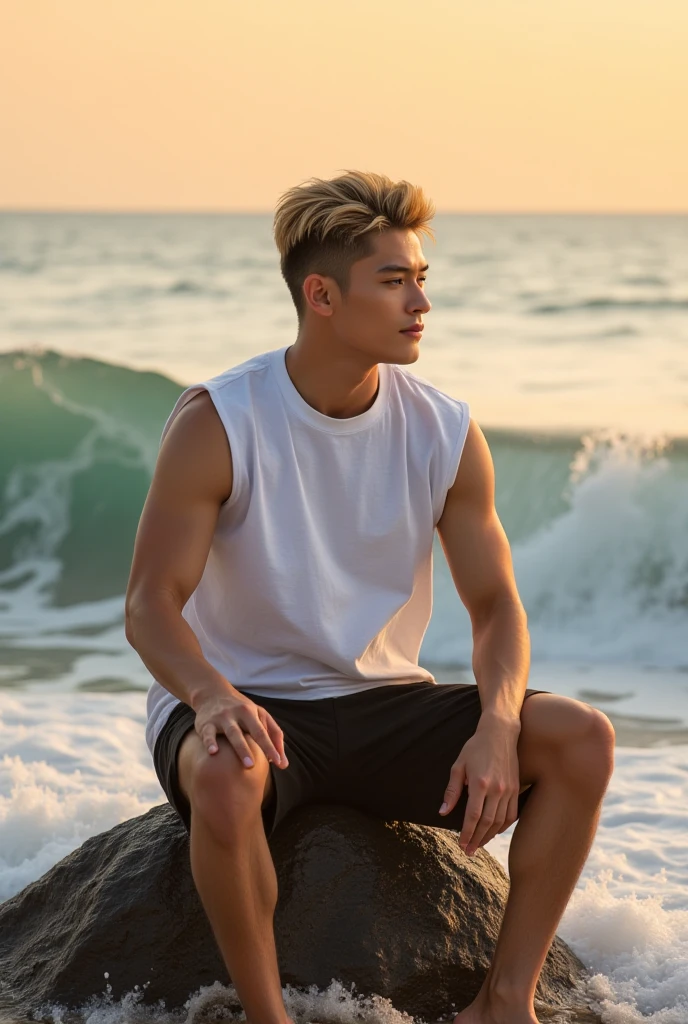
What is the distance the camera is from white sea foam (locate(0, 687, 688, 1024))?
3.13 meters

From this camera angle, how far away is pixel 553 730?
2885mm

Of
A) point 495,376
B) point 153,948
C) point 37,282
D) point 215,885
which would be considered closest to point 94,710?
point 153,948

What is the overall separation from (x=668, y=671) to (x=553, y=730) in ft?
17.6

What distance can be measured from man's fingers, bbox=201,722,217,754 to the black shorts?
263 mm

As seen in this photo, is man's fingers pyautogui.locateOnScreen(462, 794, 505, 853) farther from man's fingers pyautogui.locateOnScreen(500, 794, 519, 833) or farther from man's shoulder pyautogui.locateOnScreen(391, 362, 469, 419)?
man's shoulder pyautogui.locateOnScreen(391, 362, 469, 419)

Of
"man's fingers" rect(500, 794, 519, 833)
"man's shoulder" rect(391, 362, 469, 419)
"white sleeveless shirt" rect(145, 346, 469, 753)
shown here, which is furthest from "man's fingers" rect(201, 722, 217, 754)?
"man's shoulder" rect(391, 362, 469, 419)

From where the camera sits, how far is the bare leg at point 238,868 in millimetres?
2635

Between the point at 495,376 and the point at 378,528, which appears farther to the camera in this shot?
the point at 495,376

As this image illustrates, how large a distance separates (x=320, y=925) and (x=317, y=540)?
0.84m

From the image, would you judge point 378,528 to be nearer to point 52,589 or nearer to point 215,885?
point 215,885

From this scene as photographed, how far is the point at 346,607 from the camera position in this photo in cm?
317

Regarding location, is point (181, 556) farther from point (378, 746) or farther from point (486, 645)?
point (486, 645)

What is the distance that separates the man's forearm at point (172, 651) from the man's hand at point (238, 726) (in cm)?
5

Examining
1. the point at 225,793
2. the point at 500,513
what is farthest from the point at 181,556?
the point at 500,513
